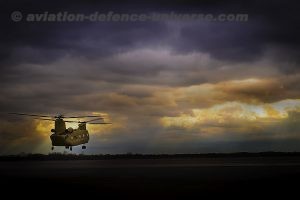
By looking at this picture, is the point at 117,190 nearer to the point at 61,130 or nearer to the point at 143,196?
the point at 143,196

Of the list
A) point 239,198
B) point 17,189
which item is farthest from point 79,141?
point 239,198

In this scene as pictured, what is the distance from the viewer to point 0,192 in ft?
196

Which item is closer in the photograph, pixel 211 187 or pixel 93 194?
pixel 93 194

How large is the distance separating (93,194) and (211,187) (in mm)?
→ 16778

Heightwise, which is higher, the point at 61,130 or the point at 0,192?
the point at 61,130

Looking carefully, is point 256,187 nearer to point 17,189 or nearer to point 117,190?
point 117,190

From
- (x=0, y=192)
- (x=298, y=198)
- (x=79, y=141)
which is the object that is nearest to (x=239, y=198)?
(x=298, y=198)

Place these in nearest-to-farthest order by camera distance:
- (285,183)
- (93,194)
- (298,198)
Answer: (298,198) → (93,194) → (285,183)

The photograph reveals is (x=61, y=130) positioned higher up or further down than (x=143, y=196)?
higher up

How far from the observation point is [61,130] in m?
129

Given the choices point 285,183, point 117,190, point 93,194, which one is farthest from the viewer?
point 285,183

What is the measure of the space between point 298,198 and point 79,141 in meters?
81.9

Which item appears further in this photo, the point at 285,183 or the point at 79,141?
the point at 79,141

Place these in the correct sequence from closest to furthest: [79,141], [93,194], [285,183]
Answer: [93,194]
[285,183]
[79,141]
